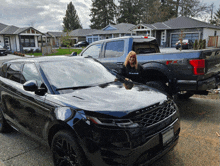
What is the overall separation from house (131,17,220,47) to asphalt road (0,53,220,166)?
90.5 feet

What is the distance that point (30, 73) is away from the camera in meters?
3.33


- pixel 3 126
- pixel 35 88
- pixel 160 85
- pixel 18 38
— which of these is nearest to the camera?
pixel 35 88

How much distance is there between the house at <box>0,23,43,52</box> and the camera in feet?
117

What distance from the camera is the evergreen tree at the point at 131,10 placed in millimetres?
63312

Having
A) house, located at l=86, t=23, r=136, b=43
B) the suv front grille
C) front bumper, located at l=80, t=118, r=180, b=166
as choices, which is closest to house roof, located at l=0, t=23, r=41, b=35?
house, located at l=86, t=23, r=136, b=43

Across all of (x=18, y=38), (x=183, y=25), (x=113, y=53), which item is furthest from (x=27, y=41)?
(x=113, y=53)

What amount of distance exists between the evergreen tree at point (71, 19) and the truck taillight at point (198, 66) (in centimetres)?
7926

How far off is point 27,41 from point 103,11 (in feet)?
113

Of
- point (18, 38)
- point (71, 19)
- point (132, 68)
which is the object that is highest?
point (71, 19)

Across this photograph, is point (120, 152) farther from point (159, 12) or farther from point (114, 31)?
point (159, 12)

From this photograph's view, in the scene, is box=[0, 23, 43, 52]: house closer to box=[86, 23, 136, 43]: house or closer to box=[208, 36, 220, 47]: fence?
box=[86, 23, 136, 43]: house

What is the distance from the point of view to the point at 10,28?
124 ft

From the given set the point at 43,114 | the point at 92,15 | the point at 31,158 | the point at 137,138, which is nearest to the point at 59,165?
the point at 43,114

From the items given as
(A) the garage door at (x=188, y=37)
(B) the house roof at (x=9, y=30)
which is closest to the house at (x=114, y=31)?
(A) the garage door at (x=188, y=37)
